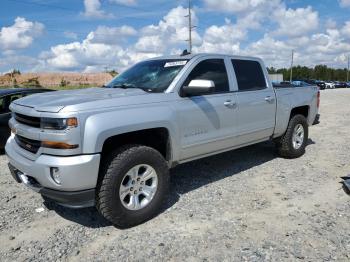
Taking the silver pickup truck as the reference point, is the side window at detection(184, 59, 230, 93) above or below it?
above

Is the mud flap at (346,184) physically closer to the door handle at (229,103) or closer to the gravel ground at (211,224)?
the gravel ground at (211,224)

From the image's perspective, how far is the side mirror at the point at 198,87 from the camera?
173 inches

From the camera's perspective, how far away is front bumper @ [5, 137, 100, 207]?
356cm

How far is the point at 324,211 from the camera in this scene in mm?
4457

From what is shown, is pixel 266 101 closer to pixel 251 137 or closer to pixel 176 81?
pixel 251 137

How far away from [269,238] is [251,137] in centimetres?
223

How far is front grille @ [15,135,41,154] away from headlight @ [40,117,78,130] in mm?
266

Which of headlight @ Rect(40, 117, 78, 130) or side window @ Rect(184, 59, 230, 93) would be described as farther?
side window @ Rect(184, 59, 230, 93)

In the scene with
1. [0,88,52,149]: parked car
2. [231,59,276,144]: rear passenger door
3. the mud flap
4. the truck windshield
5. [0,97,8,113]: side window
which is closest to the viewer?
the truck windshield

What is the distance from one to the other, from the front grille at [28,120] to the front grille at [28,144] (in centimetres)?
17

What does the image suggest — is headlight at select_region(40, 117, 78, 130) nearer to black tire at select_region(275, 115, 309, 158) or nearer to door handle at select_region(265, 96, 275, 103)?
door handle at select_region(265, 96, 275, 103)

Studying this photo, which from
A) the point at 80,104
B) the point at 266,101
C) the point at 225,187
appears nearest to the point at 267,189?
the point at 225,187

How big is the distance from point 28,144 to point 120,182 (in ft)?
3.52

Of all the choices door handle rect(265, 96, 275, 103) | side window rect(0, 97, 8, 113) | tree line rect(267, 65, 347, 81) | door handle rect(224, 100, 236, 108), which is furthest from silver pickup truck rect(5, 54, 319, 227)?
tree line rect(267, 65, 347, 81)
